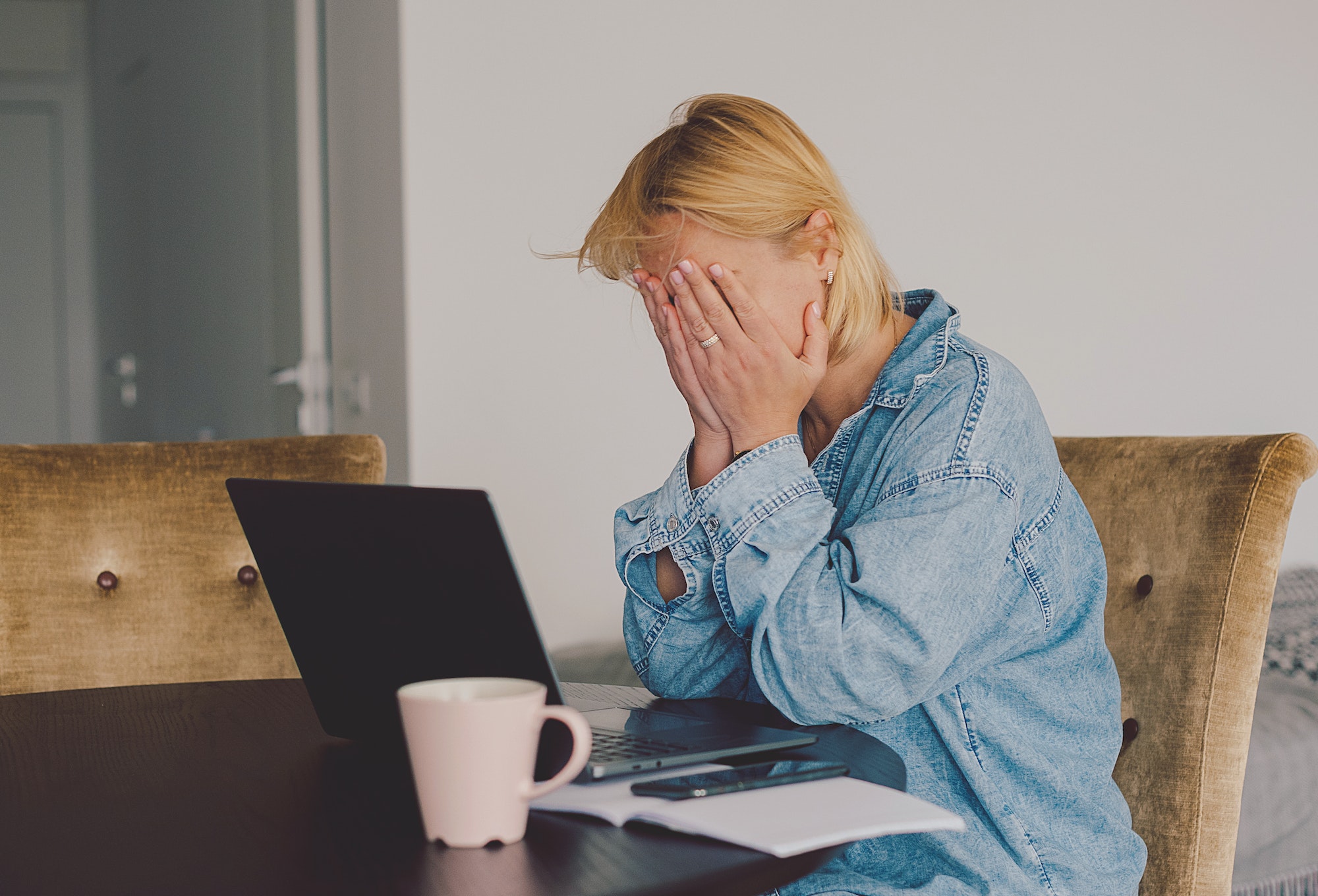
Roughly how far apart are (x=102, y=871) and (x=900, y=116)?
1.97 m

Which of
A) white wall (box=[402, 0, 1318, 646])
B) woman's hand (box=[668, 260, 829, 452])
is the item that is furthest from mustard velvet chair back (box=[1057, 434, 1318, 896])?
white wall (box=[402, 0, 1318, 646])

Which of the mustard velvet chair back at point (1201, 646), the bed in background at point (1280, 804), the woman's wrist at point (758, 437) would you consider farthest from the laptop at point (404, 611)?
the bed in background at point (1280, 804)

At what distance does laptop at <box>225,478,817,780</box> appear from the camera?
0.58 metres

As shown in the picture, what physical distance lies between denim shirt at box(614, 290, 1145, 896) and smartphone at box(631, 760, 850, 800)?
106 millimetres

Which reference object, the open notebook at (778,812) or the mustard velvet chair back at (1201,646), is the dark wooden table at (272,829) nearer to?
the open notebook at (778,812)

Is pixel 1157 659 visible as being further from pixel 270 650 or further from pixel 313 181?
pixel 313 181

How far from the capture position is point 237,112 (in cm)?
253

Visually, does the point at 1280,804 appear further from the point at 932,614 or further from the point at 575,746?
the point at 575,746

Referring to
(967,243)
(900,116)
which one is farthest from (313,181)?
(967,243)

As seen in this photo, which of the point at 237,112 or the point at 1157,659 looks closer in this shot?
the point at 1157,659

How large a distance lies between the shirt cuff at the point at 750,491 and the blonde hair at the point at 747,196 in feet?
0.55

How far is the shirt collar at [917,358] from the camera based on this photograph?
88 centimetres

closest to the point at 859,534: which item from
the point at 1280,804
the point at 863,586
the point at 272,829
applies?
the point at 863,586

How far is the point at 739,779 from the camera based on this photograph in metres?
0.60
